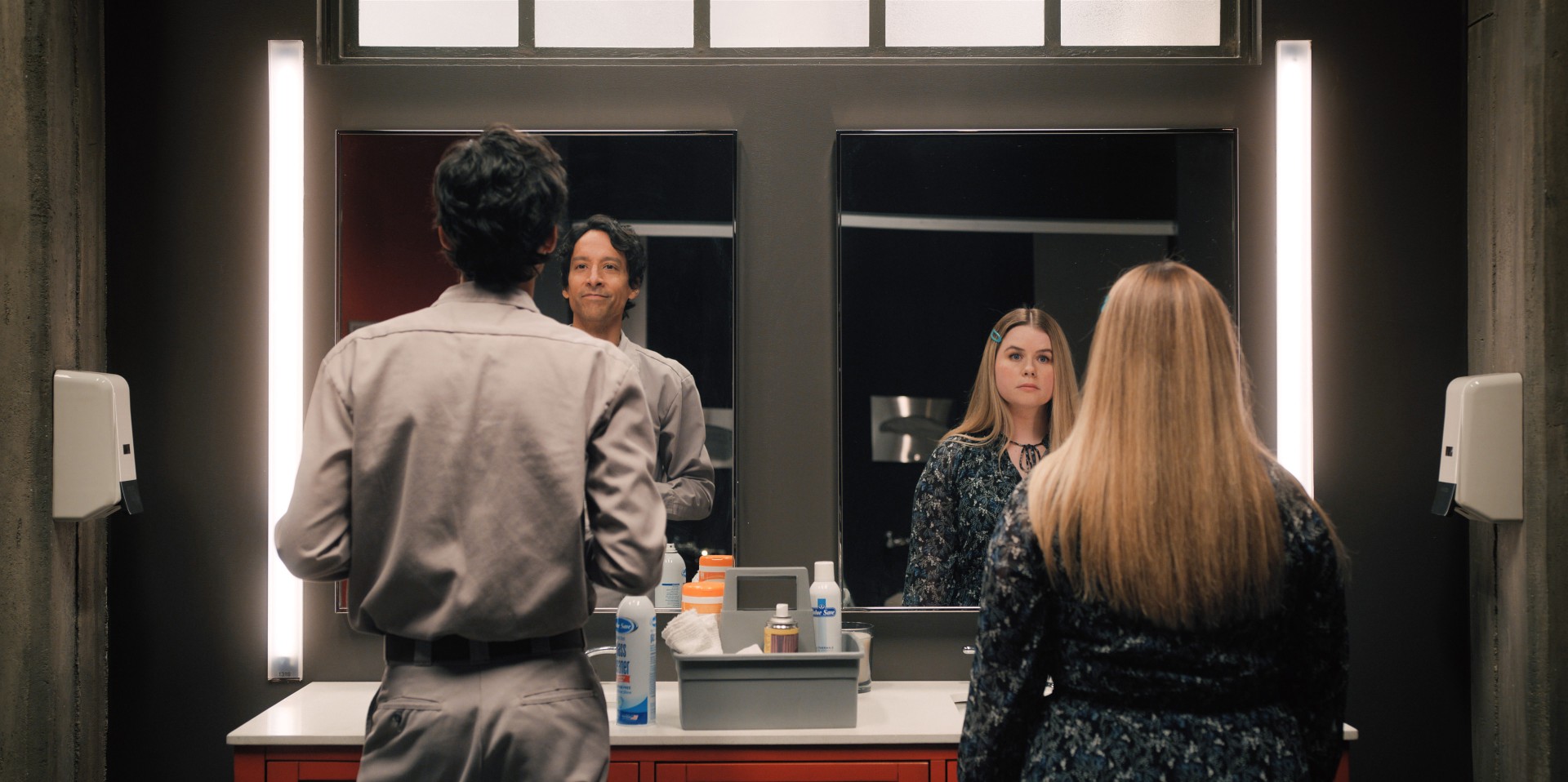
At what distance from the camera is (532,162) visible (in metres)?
1.64

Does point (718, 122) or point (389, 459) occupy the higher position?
point (718, 122)

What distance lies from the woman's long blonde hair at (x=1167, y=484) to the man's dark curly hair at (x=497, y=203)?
0.86 m

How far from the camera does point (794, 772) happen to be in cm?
210

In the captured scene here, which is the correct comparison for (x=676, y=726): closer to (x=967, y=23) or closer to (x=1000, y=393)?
(x=1000, y=393)

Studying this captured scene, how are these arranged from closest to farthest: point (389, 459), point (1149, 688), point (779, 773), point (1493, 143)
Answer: point (1149, 688) < point (389, 459) < point (779, 773) < point (1493, 143)

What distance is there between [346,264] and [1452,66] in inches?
111

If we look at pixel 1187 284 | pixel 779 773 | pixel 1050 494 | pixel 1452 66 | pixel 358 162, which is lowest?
pixel 779 773

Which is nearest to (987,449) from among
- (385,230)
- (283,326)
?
(385,230)

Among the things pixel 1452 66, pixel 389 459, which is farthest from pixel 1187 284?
pixel 1452 66

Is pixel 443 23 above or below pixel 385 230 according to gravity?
above

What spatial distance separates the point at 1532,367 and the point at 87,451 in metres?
3.24

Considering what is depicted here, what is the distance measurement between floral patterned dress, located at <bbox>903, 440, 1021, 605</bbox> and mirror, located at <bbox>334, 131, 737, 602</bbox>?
1.54ft

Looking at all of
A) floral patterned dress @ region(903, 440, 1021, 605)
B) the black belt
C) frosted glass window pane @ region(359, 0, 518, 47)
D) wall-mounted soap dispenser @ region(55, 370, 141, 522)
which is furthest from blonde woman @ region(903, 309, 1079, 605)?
wall-mounted soap dispenser @ region(55, 370, 141, 522)

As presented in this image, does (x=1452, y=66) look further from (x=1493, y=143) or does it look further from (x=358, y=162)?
(x=358, y=162)
